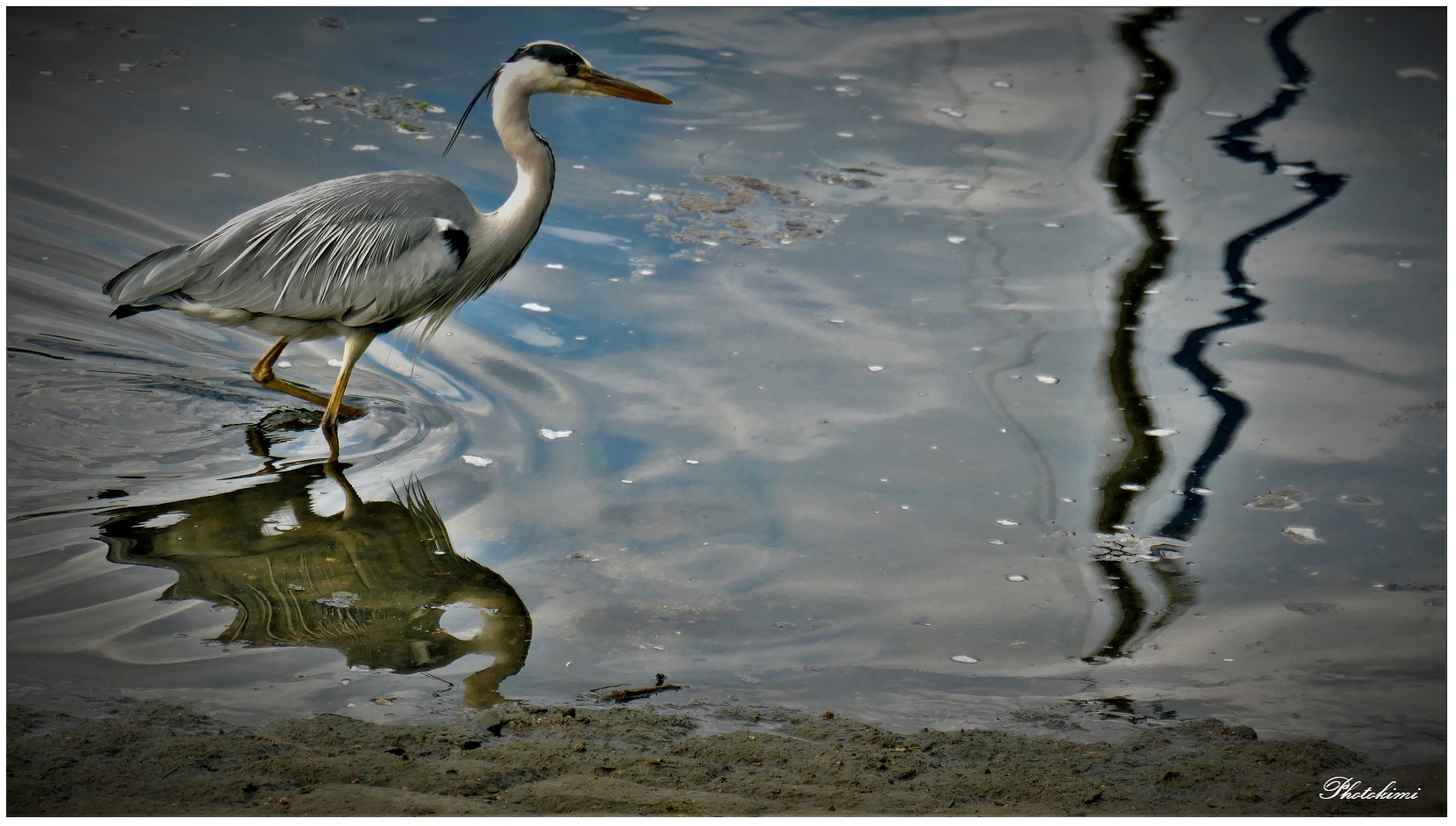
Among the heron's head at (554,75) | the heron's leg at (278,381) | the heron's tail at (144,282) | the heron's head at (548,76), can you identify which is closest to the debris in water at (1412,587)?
the heron's head at (548,76)

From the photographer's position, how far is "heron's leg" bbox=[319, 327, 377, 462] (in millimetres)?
5566

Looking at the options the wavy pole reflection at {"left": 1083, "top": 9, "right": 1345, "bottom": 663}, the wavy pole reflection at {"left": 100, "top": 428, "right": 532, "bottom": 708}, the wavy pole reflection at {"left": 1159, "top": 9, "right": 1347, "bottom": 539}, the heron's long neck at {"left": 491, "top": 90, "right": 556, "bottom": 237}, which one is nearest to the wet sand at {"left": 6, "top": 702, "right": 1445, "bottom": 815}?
the wavy pole reflection at {"left": 100, "top": 428, "right": 532, "bottom": 708}

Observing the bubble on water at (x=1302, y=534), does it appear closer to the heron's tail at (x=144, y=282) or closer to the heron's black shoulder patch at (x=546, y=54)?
the heron's black shoulder patch at (x=546, y=54)

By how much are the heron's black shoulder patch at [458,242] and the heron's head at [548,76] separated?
1.37 feet

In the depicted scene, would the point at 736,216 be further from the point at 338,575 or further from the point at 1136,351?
the point at 338,575

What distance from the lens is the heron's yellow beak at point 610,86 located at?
235 inches

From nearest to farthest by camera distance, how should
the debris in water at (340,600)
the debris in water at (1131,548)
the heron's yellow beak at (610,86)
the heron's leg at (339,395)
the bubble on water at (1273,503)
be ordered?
the debris in water at (340,600) < the debris in water at (1131,548) < the bubble on water at (1273,503) < the heron's leg at (339,395) < the heron's yellow beak at (610,86)

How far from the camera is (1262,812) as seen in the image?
3.24 metres

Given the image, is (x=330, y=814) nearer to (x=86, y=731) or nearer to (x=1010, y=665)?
(x=86, y=731)

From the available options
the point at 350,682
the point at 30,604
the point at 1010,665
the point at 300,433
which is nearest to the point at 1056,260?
the point at 1010,665

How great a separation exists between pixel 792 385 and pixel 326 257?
7.26ft

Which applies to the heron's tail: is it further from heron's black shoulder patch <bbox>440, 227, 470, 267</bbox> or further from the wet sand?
the wet sand

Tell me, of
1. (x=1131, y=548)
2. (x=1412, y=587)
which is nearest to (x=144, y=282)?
(x=1131, y=548)

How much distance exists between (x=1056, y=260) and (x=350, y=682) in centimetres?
487
